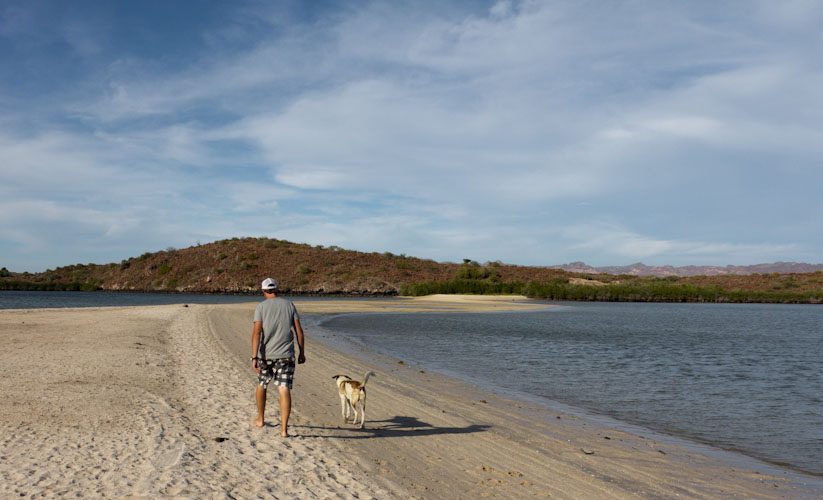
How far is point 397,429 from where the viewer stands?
902 centimetres

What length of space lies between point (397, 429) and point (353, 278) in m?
99.1

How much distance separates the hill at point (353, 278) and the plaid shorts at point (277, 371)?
7421cm

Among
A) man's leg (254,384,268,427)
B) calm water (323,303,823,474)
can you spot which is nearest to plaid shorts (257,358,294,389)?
man's leg (254,384,268,427)

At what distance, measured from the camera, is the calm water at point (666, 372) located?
10224 millimetres

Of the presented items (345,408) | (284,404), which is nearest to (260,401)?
(284,404)

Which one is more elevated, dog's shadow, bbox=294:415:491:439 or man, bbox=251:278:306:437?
man, bbox=251:278:306:437

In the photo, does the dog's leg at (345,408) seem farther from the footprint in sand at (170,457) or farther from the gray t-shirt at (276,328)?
the footprint in sand at (170,457)

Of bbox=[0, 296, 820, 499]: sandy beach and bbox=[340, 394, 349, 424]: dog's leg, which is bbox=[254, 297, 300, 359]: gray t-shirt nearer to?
bbox=[0, 296, 820, 499]: sandy beach

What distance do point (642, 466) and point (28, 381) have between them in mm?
12106

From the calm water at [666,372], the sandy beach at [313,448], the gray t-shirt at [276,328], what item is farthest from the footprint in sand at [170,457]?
the calm water at [666,372]

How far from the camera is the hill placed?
7938 cm

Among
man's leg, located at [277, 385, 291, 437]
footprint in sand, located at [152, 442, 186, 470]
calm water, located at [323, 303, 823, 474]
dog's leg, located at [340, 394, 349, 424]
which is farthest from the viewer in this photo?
calm water, located at [323, 303, 823, 474]

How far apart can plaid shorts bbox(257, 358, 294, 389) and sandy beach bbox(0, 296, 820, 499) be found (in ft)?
2.82

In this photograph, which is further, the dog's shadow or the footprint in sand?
the dog's shadow
